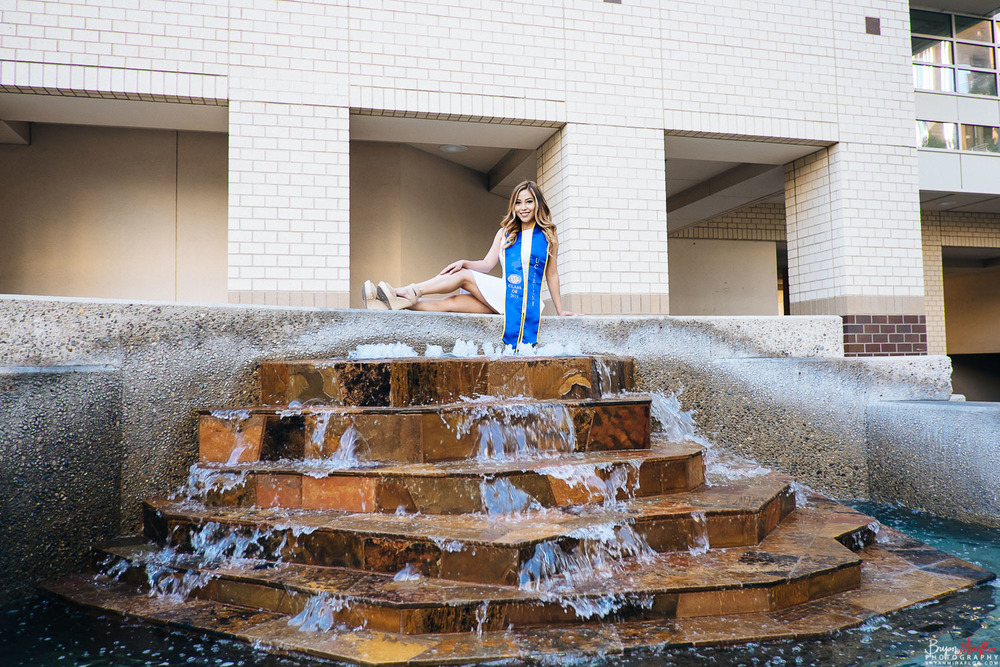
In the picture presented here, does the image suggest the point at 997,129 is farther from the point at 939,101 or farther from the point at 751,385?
the point at 751,385

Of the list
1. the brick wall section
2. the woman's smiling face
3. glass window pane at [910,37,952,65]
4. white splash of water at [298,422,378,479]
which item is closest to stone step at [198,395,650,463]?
white splash of water at [298,422,378,479]

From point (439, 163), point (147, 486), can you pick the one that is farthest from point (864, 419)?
point (439, 163)

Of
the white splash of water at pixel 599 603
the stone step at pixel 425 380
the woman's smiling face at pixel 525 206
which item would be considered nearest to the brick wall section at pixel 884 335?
the woman's smiling face at pixel 525 206

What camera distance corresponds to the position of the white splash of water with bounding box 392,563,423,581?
247cm

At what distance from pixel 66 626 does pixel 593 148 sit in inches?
218

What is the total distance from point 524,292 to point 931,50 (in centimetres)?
850

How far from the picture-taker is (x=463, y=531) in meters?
2.54

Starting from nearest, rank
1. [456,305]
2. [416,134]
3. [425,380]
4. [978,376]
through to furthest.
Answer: [425,380] → [456,305] → [416,134] → [978,376]

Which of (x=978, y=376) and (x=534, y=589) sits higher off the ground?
(x=978, y=376)

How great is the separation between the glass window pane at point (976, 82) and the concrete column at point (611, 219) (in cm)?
590

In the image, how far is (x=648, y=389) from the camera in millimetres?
4773

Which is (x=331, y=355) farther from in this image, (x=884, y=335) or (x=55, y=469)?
(x=884, y=335)

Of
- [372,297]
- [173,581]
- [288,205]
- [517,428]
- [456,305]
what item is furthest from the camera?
[288,205]

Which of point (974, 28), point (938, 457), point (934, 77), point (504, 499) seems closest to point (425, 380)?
point (504, 499)
